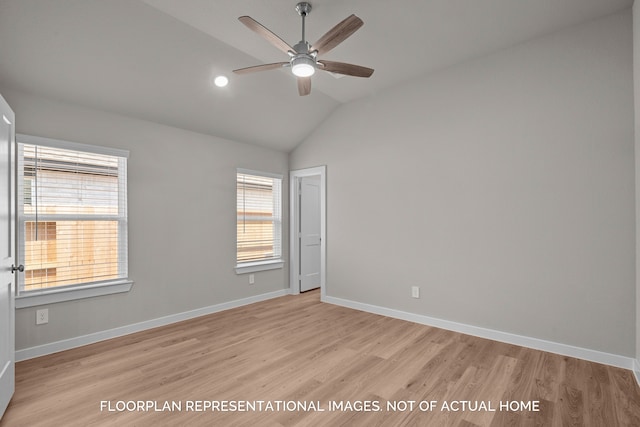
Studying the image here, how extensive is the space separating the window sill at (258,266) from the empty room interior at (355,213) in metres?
0.27

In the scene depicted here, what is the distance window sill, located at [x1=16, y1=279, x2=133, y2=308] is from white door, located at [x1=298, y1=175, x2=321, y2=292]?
106 inches

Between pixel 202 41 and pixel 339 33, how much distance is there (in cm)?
159

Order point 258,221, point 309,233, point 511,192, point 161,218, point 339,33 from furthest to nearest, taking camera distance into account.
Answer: point 309,233
point 258,221
point 161,218
point 511,192
point 339,33

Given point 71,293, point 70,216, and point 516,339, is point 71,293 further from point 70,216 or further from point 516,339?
point 516,339

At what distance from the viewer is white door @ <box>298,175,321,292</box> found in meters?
5.58

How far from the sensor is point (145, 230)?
375 cm

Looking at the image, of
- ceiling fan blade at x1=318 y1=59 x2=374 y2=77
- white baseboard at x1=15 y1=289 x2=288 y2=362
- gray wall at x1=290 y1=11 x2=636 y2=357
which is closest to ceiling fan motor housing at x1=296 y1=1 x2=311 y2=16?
ceiling fan blade at x1=318 y1=59 x2=374 y2=77

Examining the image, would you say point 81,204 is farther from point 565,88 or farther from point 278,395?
point 565,88

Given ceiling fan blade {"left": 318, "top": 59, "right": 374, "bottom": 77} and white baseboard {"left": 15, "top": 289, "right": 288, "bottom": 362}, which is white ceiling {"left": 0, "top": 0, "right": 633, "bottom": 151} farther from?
white baseboard {"left": 15, "top": 289, "right": 288, "bottom": 362}

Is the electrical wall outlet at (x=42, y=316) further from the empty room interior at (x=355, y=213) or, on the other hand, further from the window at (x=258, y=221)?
the window at (x=258, y=221)

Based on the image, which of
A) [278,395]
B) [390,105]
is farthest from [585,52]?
[278,395]

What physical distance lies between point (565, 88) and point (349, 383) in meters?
3.21

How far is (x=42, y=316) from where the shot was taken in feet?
9.96

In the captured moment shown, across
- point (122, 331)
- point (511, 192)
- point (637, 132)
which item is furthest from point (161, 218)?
point (637, 132)
